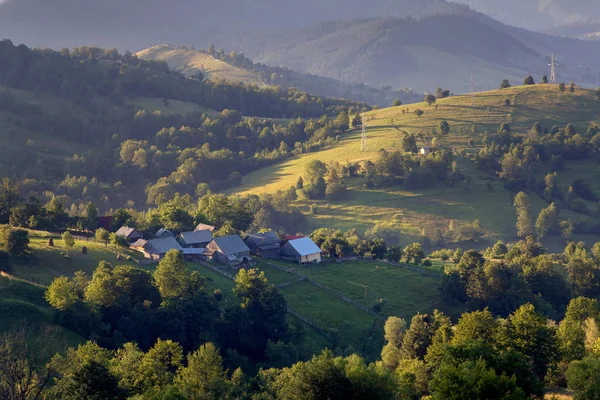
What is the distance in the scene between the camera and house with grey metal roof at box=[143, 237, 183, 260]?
79.7 meters

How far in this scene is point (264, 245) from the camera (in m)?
91.0

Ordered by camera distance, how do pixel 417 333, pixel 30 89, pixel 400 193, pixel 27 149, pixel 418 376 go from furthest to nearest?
1. pixel 30 89
2. pixel 27 149
3. pixel 400 193
4. pixel 417 333
5. pixel 418 376

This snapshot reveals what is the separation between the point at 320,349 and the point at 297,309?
7.70 m

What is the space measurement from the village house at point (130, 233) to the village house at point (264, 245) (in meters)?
12.8

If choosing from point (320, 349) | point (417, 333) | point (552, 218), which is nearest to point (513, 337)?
point (417, 333)

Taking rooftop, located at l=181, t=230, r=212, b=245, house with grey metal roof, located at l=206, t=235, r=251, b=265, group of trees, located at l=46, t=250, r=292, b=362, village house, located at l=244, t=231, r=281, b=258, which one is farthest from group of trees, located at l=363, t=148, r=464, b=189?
group of trees, located at l=46, t=250, r=292, b=362

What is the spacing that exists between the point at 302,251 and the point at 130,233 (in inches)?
772

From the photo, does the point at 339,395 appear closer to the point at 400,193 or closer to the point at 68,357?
the point at 68,357

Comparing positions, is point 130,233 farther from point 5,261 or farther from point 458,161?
point 458,161

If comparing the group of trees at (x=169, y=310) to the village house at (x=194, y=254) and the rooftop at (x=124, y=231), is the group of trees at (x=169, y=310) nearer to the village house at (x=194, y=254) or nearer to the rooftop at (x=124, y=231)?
the village house at (x=194, y=254)

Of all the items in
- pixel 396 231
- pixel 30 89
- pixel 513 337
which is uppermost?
pixel 30 89

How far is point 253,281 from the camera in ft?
229

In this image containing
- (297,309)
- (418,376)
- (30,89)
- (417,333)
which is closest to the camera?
(418,376)

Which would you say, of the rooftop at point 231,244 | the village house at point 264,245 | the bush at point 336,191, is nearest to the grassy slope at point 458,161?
the bush at point 336,191
